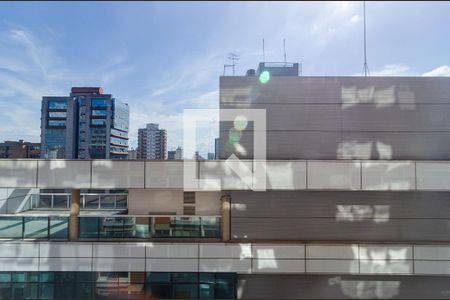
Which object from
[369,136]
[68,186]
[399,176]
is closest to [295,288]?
[399,176]

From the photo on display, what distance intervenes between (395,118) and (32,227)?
12964 mm

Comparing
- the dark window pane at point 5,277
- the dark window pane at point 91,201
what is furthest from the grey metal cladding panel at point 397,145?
the dark window pane at point 5,277

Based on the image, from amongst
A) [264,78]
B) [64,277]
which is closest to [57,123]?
[64,277]

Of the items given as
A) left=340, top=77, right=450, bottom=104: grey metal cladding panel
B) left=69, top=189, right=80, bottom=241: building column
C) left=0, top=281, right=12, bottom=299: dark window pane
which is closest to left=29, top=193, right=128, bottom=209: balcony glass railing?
left=69, top=189, right=80, bottom=241: building column

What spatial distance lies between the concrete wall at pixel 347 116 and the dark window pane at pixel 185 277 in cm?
421

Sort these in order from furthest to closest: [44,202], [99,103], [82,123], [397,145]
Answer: [99,103] < [82,123] < [44,202] < [397,145]

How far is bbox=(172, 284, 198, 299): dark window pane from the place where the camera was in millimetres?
8750

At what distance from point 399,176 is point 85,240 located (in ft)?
34.2

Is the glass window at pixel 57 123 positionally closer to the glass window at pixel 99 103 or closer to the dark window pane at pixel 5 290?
the glass window at pixel 99 103

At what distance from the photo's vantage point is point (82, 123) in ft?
298

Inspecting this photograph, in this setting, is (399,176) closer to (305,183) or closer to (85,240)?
(305,183)

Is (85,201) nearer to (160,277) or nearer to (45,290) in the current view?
(45,290)

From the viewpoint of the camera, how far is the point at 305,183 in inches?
319

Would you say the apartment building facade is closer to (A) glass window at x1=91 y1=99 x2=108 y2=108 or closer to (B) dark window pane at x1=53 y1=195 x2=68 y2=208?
(B) dark window pane at x1=53 y1=195 x2=68 y2=208
